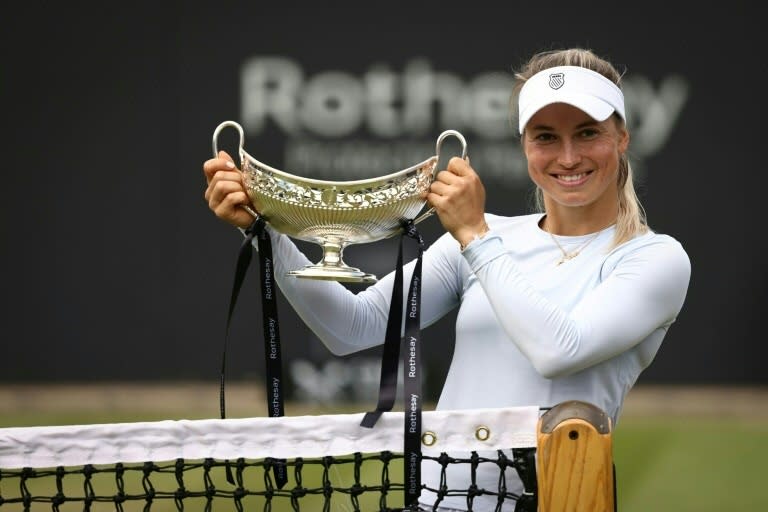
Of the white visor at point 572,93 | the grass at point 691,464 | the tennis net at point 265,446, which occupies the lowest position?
the grass at point 691,464

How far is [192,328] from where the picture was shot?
799 cm

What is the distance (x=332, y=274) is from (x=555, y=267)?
32cm

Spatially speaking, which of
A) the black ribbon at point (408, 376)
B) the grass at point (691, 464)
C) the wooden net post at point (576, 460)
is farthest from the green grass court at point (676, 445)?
the wooden net post at point (576, 460)

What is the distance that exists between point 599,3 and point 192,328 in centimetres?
339

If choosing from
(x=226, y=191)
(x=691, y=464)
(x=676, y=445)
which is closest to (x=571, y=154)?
(x=226, y=191)

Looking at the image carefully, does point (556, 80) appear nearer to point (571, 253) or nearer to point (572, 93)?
point (572, 93)

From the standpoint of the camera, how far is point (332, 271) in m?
1.83

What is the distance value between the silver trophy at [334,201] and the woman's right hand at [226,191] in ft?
0.04

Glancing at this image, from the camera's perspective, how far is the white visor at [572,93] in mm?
1766

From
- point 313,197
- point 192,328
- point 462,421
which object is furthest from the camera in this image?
point 192,328

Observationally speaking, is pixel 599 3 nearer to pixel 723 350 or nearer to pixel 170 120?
pixel 723 350

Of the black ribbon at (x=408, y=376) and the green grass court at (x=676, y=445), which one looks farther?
the green grass court at (x=676, y=445)

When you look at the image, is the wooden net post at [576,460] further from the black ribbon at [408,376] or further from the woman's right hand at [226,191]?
the woman's right hand at [226,191]

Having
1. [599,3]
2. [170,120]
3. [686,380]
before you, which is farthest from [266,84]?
[686,380]
